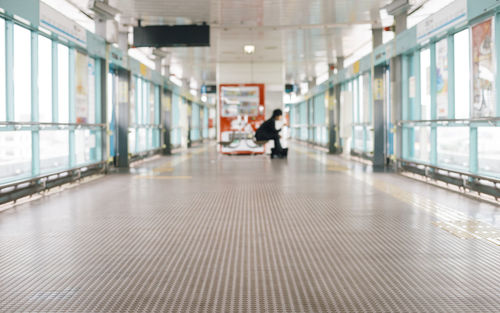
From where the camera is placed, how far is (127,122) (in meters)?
12.6

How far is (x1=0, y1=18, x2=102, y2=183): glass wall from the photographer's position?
6750 mm

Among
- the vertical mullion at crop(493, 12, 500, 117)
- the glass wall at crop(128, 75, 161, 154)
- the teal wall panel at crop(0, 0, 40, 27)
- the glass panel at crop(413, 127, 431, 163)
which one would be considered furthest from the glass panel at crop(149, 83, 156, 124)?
the vertical mullion at crop(493, 12, 500, 117)

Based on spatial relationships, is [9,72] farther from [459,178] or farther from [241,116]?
[241,116]

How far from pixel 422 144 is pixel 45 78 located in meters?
6.85

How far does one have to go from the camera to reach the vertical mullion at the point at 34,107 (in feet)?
24.4

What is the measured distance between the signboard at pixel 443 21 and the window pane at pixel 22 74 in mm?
6102

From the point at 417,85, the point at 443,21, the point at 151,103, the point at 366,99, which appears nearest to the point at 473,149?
the point at 443,21

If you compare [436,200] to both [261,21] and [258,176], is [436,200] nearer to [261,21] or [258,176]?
[258,176]

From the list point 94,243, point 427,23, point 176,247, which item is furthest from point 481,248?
point 427,23

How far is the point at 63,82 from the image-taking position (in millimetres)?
9055

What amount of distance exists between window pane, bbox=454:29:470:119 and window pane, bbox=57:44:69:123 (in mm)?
6457

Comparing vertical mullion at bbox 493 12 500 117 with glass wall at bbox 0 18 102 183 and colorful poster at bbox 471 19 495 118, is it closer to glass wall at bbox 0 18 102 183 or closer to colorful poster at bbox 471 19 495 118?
colorful poster at bbox 471 19 495 118

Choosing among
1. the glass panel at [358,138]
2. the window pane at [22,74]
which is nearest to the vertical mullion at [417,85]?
the glass panel at [358,138]

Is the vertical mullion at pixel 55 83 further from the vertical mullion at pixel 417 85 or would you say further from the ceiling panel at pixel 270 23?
the vertical mullion at pixel 417 85
